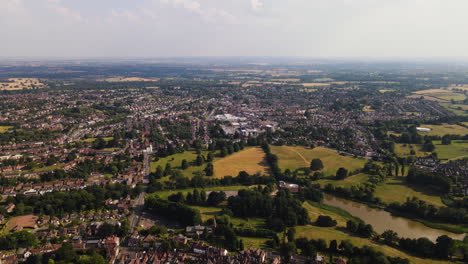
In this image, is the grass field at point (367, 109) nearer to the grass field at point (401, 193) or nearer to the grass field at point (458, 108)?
the grass field at point (458, 108)

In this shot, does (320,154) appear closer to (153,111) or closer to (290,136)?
(290,136)

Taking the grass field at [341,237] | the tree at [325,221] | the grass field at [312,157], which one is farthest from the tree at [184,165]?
the tree at [325,221]

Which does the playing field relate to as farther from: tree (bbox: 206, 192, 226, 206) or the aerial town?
tree (bbox: 206, 192, 226, 206)

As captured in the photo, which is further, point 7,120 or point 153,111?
point 153,111

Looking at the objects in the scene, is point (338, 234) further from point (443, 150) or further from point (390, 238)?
point (443, 150)

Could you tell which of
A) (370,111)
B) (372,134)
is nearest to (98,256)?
(372,134)

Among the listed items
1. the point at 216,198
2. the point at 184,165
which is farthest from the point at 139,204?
the point at 184,165
